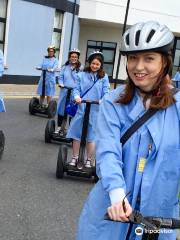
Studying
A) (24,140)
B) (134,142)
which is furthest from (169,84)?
(24,140)

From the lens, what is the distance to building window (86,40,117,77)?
28.0m

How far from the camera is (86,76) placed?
23.1ft

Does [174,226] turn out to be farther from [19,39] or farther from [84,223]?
[19,39]

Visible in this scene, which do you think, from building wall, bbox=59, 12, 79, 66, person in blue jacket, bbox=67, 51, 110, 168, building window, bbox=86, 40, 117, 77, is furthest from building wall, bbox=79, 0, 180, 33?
person in blue jacket, bbox=67, 51, 110, 168

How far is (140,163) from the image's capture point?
92.7 inches

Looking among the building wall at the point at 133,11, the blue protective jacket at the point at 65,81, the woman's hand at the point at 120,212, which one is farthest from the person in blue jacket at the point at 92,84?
the building wall at the point at 133,11

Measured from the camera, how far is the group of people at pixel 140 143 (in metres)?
2.34

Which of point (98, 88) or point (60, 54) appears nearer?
point (98, 88)

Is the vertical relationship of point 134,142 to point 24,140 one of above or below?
above

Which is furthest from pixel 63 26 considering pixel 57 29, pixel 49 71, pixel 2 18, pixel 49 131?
pixel 49 131

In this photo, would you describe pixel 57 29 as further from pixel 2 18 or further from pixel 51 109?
pixel 51 109

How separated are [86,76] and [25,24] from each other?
42.7 ft

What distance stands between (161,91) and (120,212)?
0.68m

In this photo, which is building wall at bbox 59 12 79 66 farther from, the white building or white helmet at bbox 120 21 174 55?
white helmet at bbox 120 21 174 55
